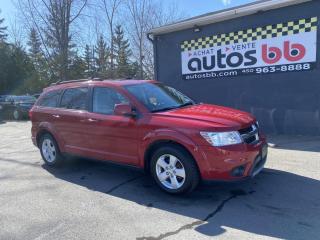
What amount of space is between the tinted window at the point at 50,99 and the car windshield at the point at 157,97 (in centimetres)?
187

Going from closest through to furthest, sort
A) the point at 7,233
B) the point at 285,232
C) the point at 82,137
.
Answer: the point at 285,232
the point at 7,233
the point at 82,137

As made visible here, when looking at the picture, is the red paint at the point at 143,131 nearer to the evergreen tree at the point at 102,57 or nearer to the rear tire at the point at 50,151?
the rear tire at the point at 50,151

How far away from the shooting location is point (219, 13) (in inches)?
376

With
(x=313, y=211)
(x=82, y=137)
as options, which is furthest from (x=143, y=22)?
(x=313, y=211)

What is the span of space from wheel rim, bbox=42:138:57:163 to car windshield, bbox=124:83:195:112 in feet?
7.41

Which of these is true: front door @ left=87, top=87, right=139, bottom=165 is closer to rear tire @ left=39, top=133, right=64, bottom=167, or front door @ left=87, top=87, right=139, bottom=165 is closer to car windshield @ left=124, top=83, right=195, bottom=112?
car windshield @ left=124, top=83, right=195, bottom=112

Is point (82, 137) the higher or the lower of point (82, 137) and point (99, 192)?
the higher

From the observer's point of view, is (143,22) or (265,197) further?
(143,22)

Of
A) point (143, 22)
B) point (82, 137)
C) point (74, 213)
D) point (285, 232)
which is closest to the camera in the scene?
point (285, 232)

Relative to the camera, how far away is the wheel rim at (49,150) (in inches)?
261

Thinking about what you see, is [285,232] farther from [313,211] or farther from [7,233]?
[7,233]

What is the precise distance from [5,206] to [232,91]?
714 cm

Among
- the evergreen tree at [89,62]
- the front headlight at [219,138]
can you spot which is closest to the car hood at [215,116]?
the front headlight at [219,138]

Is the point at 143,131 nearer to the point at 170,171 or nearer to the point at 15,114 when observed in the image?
the point at 170,171
